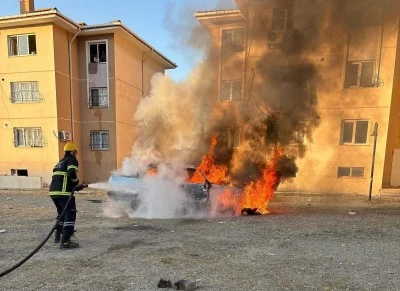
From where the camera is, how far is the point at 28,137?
14922 mm

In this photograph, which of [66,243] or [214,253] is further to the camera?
[66,243]

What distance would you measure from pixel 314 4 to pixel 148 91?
13344 millimetres

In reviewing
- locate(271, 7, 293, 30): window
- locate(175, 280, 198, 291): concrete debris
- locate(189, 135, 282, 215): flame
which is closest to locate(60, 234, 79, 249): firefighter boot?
locate(175, 280, 198, 291): concrete debris

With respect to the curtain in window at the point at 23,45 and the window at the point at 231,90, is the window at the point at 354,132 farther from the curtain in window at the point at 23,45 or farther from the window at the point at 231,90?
the curtain in window at the point at 23,45

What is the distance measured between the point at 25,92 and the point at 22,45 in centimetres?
241

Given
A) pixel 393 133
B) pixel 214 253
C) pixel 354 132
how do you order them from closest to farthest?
pixel 214 253
pixel 354 132
pixel 393 133

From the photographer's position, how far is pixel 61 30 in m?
14.6

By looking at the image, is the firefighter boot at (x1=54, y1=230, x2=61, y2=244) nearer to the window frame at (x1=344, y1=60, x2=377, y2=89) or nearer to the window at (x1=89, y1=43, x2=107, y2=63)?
the window frame at (x1=344, y1=60, x2=377, y2=89)

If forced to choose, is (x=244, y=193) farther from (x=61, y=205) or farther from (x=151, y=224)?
(x=61, y=205)

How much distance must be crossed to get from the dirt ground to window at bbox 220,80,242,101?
14.0 feet

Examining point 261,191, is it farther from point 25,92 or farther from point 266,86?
point 25,92

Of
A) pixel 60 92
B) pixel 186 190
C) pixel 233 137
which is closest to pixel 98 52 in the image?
pixel 60 92

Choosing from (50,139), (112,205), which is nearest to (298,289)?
(112,205)

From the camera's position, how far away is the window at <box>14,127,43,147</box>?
14.7 meters
